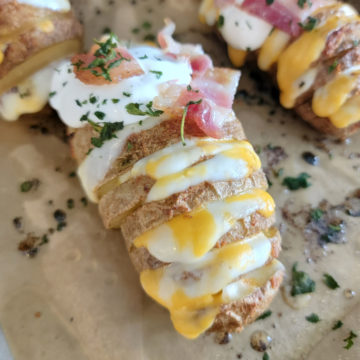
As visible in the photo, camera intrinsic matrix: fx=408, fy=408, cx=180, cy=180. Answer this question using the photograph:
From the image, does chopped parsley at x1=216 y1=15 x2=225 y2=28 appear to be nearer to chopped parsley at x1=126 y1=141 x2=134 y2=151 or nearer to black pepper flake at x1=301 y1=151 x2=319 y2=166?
black pepper flake at x1=301 y1=151 x2=319 y2=166

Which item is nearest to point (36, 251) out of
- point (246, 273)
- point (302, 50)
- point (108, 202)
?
point (108, 202)

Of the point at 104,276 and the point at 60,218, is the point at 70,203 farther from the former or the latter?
the point at 104,276

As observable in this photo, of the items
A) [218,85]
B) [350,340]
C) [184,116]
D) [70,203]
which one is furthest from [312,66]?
[70,203]

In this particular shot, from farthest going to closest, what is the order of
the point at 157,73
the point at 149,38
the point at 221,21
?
the point at 149,38, the point at 221,21, the point at 157,73

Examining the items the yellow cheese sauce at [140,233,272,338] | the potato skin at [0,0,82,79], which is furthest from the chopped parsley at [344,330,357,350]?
the potato skin at [0,0,82,79]

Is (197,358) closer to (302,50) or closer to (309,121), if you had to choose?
(309,121)

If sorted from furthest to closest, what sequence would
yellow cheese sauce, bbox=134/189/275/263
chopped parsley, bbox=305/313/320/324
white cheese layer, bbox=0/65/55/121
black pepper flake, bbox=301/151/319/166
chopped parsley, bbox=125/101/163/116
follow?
black pepper flake, bbox=301/151/319/166
white cheese layer, bbox=0/65/55/121
chopped parsley, bbox=305/313/320/324
chopped parsley, bbox=125/101/163/116
yellow cheese sauce, bbox=134/189/275/263

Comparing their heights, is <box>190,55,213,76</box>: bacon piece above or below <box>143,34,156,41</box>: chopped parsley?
above
